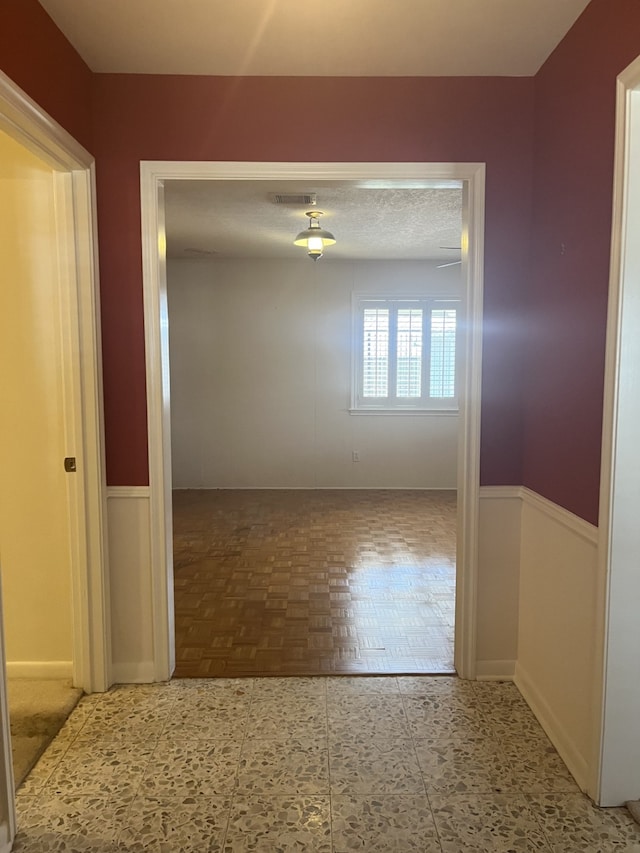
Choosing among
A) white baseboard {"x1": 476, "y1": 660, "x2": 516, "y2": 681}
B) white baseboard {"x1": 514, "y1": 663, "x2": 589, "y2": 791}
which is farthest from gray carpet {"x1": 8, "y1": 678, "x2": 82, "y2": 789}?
white baseboard {"x1": 514, "y1": 663, "x2": 589, "y2": 791}

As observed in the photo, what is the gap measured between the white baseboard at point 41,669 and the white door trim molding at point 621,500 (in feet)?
6.70

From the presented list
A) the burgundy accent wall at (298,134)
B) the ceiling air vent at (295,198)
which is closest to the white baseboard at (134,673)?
the burgundy accent wall at (298,134)

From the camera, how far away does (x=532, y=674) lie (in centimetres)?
226

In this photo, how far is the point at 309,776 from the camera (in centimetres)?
184

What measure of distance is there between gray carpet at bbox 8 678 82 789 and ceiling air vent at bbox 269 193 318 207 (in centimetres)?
300

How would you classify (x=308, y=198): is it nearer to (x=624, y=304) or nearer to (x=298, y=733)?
(x=624, y=304)

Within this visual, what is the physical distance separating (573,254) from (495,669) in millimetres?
1725

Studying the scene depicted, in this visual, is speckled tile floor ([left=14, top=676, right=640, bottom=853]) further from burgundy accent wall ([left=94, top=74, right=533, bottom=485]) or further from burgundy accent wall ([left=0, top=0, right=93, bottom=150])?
burgundy accent wall ([left=0, top=0, right=93, bottom=150])

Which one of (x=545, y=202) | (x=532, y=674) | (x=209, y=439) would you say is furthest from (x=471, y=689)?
(x=209, y=439)

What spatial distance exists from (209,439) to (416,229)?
3.12 m

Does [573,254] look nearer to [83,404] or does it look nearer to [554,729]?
[554,729]

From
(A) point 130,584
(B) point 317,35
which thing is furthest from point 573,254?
(A) point 130,584

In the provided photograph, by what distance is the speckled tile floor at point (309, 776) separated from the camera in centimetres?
160

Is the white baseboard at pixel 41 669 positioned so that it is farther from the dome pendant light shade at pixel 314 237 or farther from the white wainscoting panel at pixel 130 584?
the dome pendant light shade at pixel 314 237
